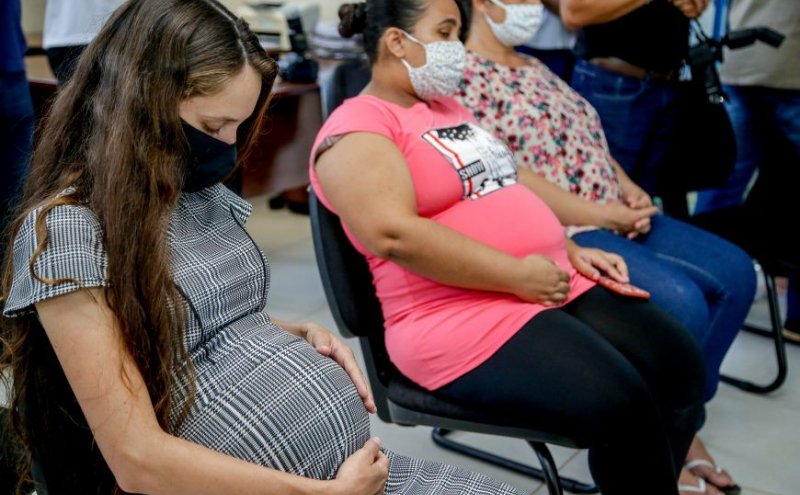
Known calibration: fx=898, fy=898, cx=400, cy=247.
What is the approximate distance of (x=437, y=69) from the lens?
1.79 meters

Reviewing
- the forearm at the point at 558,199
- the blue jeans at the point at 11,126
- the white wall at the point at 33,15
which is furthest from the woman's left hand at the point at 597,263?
the white wall at the point at 33,15

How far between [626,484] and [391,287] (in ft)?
1.79

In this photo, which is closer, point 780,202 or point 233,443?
point 233,443

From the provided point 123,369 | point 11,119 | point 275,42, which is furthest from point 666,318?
point 275,42

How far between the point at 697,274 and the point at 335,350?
1060mm

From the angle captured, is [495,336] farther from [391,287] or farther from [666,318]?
[666,318]

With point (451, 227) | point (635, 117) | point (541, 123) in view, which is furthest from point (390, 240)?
point (635, 117)

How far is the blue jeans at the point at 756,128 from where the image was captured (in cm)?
257

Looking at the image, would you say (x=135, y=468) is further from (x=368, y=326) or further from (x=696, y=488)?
(x=696, y=488)

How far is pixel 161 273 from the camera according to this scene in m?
1.05

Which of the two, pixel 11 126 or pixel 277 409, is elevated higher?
pixel 277 409

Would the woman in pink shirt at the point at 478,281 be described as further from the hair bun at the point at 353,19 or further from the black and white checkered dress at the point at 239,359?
the black and white checkered dress at the point at 239,359

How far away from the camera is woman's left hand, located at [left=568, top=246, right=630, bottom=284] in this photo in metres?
1.86

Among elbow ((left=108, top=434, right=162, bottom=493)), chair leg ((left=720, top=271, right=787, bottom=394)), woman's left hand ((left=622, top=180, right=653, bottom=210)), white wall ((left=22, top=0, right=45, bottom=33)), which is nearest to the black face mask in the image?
elbow ((left=108, top=434, right=162, bottom=493))
